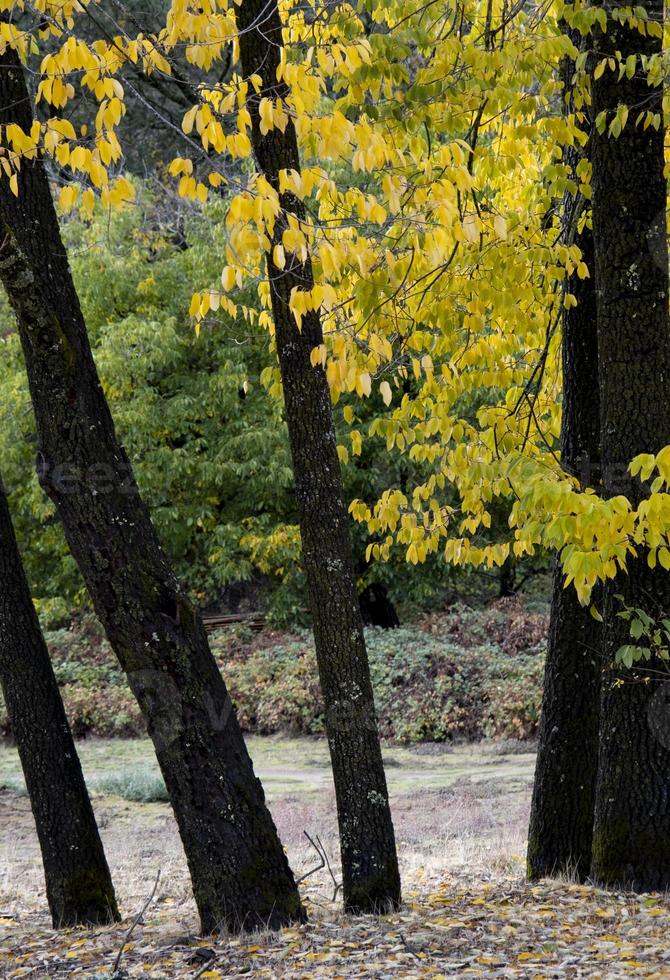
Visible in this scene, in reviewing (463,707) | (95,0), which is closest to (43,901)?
(95,0)

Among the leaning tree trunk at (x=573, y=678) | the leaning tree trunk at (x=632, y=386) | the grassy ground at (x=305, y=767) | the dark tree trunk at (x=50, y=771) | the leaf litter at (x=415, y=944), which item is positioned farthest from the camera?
the grassy ground at (x=305, y=767)

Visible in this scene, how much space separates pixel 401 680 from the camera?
622 inches

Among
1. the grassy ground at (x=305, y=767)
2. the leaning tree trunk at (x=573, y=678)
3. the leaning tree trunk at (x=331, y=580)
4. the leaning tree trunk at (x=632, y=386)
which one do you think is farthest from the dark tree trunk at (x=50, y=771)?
the grassy ground at (x=305, y=767)

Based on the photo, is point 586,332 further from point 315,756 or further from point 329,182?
point 315,756

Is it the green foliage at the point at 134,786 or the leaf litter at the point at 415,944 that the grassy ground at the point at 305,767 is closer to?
the green foliage at the point at 134,786

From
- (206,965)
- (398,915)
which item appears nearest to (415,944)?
(398,915)

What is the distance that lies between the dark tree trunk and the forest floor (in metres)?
0.22

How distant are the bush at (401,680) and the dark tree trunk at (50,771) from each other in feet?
29.1

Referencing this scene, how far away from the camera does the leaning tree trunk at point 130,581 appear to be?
16.4ft

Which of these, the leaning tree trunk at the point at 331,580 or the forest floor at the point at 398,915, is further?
the leaning tree trunk at the point at 331,580

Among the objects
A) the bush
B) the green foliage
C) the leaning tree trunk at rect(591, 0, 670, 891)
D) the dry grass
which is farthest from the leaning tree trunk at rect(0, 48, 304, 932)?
the bush

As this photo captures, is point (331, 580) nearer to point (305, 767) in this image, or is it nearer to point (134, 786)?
point (134, 786)

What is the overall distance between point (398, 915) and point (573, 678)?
1.76 m

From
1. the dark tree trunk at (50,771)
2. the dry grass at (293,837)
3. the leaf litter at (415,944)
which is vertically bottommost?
the dry grass at (293,837)
